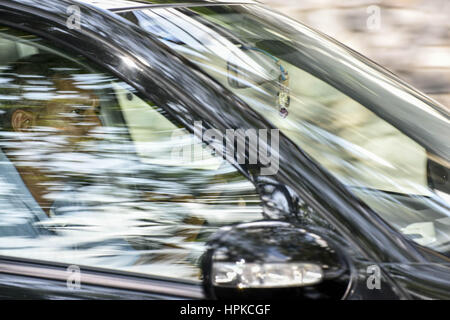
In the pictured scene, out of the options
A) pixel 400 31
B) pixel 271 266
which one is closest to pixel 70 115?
pixel 271 266

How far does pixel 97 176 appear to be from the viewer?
1651mm

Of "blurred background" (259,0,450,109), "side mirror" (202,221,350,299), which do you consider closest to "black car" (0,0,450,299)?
"side mirror" (202,221,350,299)

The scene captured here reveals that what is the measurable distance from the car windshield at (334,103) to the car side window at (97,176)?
202 mm

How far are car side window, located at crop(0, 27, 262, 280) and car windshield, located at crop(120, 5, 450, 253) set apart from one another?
0.66 feet

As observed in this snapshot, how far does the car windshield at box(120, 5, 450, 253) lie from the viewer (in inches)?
66.2

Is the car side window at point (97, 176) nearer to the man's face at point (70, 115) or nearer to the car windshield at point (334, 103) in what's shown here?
the man's face at point (70, 115)

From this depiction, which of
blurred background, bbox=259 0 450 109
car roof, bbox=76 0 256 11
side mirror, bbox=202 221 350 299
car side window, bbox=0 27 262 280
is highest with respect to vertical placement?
blurred background, bbox=259 0 450 109

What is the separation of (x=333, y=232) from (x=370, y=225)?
10cm

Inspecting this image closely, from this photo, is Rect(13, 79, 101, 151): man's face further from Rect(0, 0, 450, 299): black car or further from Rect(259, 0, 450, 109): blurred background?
Rect(259, 0, 450, 109): blurred background

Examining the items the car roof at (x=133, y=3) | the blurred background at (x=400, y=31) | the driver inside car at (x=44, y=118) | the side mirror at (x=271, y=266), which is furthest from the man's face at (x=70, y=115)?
the blurred background at (x=400, y=31)

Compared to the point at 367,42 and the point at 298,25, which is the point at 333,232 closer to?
the point at 298,25

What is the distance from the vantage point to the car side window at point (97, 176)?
1577 mm

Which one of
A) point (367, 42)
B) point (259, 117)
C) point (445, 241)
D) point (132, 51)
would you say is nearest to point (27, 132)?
point (132, 51)
